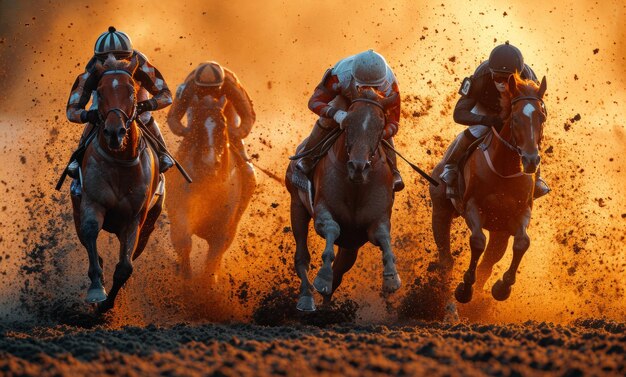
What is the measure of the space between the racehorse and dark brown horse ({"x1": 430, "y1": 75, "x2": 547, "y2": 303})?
3671 millimetres

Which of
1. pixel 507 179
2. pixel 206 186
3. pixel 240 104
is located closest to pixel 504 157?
pixel 507 179

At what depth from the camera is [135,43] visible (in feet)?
71.3

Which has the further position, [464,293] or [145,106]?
[464,293]

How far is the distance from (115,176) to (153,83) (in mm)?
1257

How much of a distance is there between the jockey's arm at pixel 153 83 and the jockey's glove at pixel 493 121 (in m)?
3.19

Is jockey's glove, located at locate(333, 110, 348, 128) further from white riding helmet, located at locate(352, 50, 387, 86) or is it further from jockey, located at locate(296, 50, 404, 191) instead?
white riding helmet, located at locate(352, 50, 387, 86)

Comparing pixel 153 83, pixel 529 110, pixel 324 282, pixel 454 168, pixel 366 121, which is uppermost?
pixel 153 83

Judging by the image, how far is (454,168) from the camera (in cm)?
1413

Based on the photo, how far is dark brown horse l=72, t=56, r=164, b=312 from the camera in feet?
38.7

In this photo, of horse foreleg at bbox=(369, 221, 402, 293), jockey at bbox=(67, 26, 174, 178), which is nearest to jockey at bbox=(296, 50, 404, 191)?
horse foreleg at bbox=(369, 221, 402, 293)

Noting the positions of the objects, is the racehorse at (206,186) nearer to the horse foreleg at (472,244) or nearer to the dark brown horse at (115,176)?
the dark brown horse at (115,176)

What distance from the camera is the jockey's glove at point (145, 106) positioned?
12.5 meters

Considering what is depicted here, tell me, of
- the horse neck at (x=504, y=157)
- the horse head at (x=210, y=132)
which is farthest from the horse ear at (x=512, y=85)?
the horse head at (x=210, y=132)

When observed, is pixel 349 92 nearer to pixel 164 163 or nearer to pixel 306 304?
pixel 306 304
